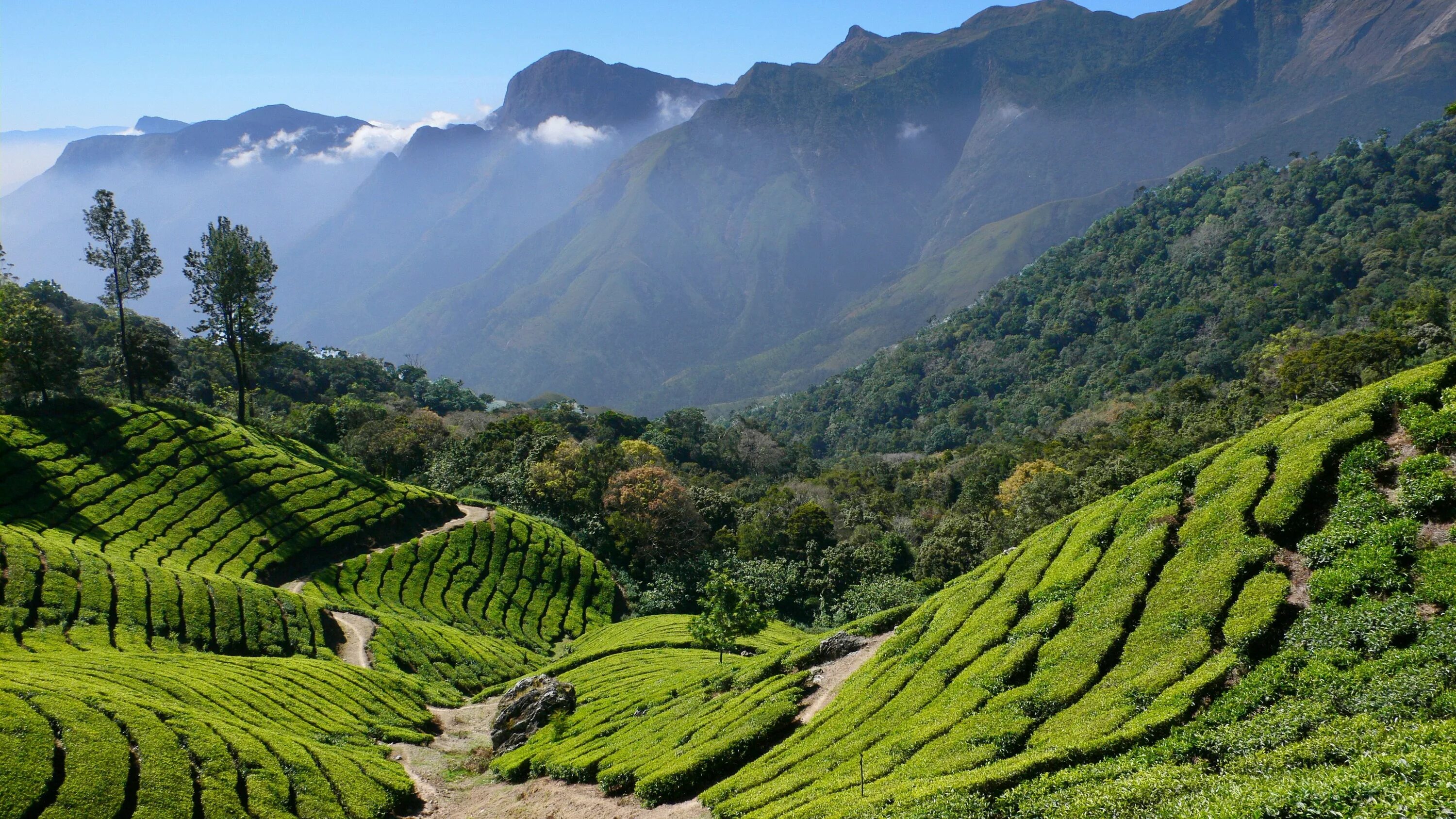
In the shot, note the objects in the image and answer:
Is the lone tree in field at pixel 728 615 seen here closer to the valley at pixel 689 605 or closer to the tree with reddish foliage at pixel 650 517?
the valley at pixel 689 605

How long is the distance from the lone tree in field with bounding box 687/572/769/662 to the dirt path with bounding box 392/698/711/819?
38.6 feet

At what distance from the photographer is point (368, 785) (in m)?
24.9

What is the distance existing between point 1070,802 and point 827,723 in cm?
1053

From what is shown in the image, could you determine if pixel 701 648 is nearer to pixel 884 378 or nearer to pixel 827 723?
pixel 827 723

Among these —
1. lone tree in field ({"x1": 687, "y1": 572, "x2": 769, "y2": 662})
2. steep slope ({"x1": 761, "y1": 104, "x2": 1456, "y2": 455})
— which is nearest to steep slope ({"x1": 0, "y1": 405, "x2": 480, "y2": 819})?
lone tree in field ({"x1": 687, "y1": 572, "x2": 769, "y2": 662})

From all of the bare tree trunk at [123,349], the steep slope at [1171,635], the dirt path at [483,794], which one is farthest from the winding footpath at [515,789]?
the bare tree trunk at [123,349]

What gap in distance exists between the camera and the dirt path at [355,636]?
40.4 meters

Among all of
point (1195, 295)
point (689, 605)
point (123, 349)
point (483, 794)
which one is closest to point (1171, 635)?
point (483, 794)

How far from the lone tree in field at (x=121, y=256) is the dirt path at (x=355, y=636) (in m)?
37.0

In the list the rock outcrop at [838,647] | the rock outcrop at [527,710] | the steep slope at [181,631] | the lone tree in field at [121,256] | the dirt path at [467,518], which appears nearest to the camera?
the steep slope at [181,631]

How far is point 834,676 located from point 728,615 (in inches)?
443

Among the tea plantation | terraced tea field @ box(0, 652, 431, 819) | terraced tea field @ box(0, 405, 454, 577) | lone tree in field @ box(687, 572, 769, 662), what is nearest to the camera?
the tea plantation

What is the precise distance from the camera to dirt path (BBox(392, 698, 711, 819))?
22.4m

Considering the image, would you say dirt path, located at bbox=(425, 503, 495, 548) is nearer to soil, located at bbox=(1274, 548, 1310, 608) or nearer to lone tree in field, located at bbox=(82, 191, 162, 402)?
lone tree in field, located at bbox=(82, 191, 162, 402)
